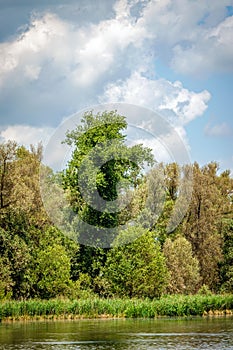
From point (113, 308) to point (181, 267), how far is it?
593 inches

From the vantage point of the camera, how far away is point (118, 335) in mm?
33531

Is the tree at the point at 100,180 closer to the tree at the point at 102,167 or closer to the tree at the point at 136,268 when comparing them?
the tree at the point at 102,167

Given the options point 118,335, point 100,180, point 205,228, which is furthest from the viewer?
point 205,228

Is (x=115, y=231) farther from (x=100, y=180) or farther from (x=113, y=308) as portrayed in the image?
(x=113, y=308)

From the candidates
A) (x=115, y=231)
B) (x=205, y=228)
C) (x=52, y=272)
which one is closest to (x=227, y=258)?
(x=205, y=228)

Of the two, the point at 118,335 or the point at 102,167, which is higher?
the point at 102,167

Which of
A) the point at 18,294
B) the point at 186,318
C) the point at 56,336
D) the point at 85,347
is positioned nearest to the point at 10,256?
the point at 18,294

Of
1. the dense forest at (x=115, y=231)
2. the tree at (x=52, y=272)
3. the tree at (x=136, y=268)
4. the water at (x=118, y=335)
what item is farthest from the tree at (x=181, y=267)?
the water at (x=118, y=335)

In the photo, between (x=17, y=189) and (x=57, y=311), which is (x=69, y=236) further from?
(x=57, y=311)

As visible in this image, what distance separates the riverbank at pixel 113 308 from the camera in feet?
145

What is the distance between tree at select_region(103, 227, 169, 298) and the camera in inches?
2149

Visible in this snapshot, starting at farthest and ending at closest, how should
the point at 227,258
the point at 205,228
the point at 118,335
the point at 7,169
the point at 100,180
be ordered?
1. the point at 205,228
2. the point at 227,258
3. the point at 100,180
4. the point at 7,169
5. the point at 118,335

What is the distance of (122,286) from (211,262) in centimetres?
1190

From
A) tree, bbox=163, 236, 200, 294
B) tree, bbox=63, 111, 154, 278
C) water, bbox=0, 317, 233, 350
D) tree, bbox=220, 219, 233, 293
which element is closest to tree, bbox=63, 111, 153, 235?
tree, bbox=63, 111, 154, 278
